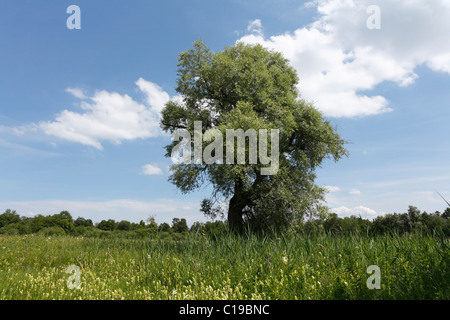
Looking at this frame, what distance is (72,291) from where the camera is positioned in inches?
240

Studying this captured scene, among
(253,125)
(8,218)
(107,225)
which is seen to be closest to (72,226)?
(107,225)

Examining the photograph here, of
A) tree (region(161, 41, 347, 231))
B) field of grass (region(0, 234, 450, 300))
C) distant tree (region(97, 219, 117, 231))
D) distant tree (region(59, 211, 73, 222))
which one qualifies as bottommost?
distant tree (region(97, 219, 117, 231))

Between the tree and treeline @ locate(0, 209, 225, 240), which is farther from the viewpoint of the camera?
the tree

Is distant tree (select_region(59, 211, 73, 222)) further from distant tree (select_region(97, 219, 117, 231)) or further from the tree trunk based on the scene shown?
the tree trunk

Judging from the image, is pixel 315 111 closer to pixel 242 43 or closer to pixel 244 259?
pixel 242 43

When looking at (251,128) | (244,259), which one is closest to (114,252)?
(244,259)

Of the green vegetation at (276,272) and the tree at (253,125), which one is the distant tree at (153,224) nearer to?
the green vegetation at (276,272)

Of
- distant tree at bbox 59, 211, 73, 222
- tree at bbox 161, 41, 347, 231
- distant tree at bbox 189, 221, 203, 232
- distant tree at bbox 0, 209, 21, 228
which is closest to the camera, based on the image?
distant tree at bbox 189, 221, 203, 232

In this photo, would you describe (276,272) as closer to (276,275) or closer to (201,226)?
(276,275)

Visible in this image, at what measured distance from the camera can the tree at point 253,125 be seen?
18.7 meters

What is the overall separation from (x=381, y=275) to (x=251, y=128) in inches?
507

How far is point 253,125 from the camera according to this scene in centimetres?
1762

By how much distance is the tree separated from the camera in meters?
18.7

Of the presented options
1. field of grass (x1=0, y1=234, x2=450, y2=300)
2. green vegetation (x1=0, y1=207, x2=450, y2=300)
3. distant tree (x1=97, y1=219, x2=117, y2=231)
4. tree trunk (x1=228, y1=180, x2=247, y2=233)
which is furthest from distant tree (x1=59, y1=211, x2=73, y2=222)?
field of grass (x1=0, y1=234, x2=450, y2=300)
